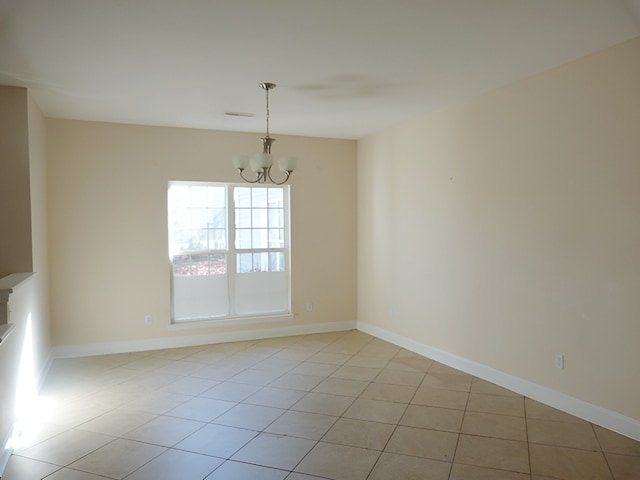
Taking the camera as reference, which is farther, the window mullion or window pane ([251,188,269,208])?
window pane ([251,188,269,208])

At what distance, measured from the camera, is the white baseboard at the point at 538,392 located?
3.06m

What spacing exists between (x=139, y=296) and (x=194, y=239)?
908 mm

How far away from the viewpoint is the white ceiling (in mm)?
2467

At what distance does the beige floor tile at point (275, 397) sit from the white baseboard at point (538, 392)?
1606mm

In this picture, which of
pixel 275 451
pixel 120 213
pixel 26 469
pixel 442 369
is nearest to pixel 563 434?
pixel 442 369

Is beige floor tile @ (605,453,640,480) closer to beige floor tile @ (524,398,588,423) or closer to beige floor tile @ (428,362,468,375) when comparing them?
beige floor tile @ (524,398,588,423)

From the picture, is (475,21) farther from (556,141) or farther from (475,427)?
(475,427)

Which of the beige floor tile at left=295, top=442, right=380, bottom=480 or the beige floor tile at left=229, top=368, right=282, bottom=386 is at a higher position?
the beige floor tile at left=295, top=442, right=380, bottom=480

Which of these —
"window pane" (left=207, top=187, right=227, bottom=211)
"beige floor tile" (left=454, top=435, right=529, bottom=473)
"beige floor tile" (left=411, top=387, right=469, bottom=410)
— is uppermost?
"window pane" (left=207, top=187, right=227, bottom=211)

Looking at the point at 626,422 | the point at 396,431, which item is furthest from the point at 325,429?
the point at 626,422

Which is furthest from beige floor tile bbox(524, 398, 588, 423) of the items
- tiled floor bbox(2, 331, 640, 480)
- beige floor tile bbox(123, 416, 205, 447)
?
beige floor tile bbox(123, 416, 205, 447)

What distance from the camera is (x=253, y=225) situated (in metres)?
5.88

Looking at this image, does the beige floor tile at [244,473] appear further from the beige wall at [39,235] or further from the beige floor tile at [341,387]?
the beige wall at [39,235]

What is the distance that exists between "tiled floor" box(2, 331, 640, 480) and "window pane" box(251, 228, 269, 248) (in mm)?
1658
